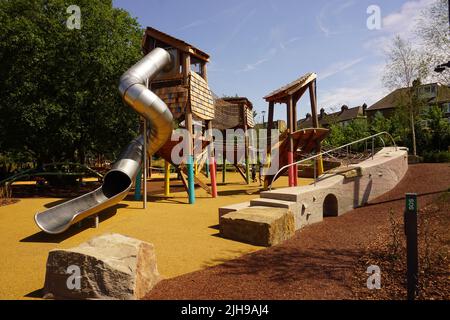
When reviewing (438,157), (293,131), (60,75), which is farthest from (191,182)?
(438,157)

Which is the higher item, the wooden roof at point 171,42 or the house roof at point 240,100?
the wooden roof at point 171,42

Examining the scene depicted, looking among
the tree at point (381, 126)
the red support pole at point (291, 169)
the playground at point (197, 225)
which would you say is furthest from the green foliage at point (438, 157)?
the red support pole at point (291, 169)

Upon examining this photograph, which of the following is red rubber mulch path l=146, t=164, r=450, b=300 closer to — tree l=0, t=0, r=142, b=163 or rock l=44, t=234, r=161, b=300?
rock l=44, t=234, r=161, b=300

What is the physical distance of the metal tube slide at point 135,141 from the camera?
378 inches

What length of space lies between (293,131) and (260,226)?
883 cm

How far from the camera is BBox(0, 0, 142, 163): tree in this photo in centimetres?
1521

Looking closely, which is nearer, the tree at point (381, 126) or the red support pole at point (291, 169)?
the red support pole at point (291, 169)

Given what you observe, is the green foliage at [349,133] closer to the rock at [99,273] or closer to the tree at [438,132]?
the tree at [438,132]

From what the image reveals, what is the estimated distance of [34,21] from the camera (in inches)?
642

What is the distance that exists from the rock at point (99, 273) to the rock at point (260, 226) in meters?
2.80

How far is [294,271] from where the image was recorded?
514 centimetres

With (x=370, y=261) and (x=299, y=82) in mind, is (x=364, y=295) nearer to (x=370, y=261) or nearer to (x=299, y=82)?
(x=370, y=261)

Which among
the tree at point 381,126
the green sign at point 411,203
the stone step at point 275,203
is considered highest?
the tree at point 381,126
